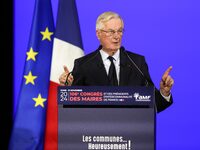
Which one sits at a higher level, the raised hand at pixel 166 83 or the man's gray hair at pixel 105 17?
the man's gray hair at pixel 105 17

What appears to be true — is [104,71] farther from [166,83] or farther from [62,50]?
[166,83]

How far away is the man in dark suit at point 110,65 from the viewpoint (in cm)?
411

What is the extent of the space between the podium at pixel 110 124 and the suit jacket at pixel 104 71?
1.16 meters

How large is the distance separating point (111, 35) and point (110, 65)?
269 mm

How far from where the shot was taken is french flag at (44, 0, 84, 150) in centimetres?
422

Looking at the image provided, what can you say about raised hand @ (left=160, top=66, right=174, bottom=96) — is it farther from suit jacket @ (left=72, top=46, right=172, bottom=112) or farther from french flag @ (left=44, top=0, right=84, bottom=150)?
french flag @ (left=44, top=0, right=84, bottom=150)

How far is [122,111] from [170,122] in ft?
5.60

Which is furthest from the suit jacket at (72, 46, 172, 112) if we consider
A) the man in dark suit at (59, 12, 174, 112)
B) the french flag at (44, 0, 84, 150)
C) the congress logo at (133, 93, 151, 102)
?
the congress logo at (133, 93, 151, 102)

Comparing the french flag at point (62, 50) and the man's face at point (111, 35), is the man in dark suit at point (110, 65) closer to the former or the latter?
the man's face at point (111, 35)
